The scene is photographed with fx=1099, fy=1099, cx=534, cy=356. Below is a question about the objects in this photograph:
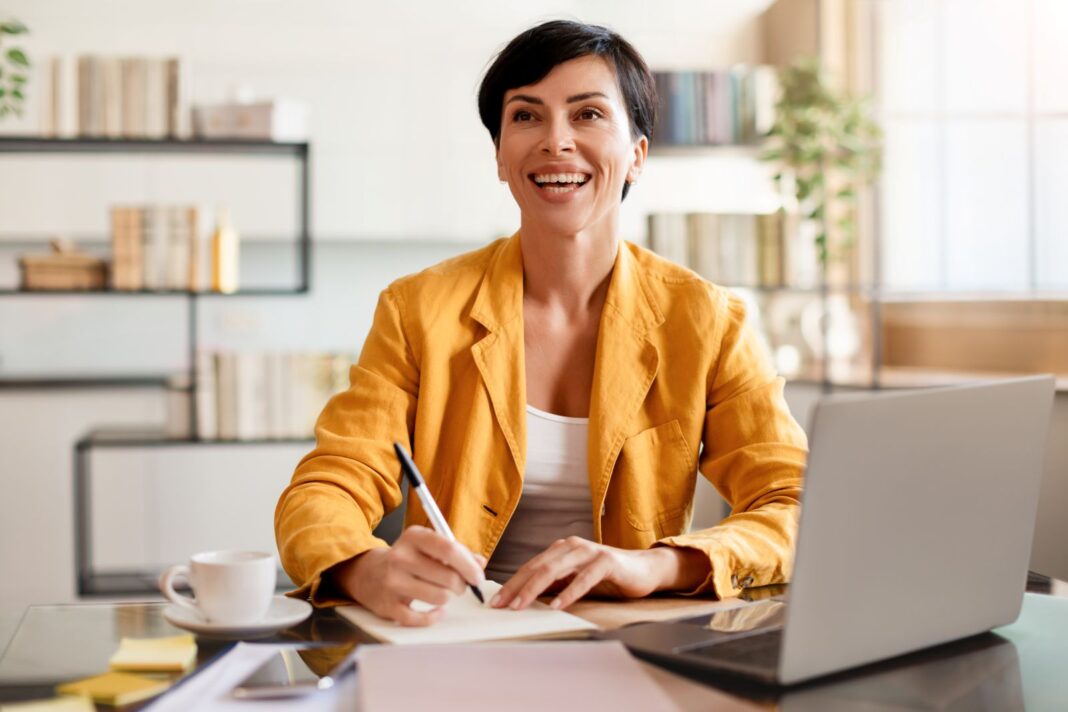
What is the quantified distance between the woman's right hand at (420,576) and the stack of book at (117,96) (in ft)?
9.98

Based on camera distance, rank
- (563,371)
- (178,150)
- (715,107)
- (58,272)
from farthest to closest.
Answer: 1. (715,107)
2. (178,150)
3. (58,272)
4. (563,371)

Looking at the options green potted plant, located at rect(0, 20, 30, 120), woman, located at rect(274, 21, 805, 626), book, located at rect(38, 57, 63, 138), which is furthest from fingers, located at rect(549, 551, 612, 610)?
book, located at rect(38, 57, 63, 138)

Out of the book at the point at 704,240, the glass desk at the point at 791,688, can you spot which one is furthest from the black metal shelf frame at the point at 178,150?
the glass desk at the point at 791,688

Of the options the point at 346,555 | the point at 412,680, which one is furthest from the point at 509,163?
the point at 412,680

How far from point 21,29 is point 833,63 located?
2.90 metres

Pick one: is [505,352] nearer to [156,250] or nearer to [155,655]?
[155,655]

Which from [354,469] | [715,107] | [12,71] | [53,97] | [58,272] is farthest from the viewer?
[12,71]

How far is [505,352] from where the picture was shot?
1.56 m

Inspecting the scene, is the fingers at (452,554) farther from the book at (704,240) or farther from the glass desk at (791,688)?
the book at (704,240)

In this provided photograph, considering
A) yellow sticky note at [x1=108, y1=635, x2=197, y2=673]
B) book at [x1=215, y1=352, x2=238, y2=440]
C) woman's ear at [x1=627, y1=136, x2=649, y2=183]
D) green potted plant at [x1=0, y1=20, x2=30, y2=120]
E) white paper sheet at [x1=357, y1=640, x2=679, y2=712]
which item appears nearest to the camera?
white paper sheet at [x1=357, y1=640, x2=679, y2=712]

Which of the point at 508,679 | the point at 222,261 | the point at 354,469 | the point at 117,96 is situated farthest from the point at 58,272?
the point at 508,679

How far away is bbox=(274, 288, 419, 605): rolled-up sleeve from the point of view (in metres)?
1.19

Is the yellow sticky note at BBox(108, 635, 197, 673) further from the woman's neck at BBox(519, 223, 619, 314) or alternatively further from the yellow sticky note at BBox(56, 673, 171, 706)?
the woman's neck at BBox(519, 223, 619, 314)

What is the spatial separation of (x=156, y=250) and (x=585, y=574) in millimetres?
2923
